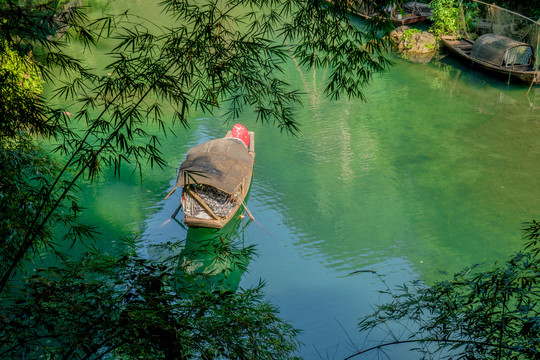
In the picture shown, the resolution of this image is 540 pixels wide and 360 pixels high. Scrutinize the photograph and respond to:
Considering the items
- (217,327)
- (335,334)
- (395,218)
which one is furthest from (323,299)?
(217,327)

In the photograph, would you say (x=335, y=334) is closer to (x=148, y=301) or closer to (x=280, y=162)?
(x=148, y=301)

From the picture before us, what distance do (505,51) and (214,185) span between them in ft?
35.8

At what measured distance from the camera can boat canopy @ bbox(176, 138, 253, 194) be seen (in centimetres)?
783

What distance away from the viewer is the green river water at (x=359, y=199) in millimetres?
7188

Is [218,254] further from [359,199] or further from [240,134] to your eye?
[359,199]

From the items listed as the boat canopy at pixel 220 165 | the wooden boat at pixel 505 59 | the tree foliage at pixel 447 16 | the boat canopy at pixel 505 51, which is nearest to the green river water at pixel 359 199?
the boat canopy at pixel 220 165

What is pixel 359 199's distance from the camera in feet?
30.3

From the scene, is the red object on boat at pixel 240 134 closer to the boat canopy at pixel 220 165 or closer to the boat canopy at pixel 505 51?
the boat canopy at pixel 220 165

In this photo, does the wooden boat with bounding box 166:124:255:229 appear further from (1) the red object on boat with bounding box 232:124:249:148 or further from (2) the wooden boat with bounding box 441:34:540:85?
(2) the wooden boat with bounding box 441:34:540:85

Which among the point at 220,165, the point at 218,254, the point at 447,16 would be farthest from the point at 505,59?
the point at 218,254

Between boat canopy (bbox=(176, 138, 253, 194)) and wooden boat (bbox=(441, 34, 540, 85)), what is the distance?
31.7ft

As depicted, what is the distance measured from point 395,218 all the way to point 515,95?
7936 millimetres

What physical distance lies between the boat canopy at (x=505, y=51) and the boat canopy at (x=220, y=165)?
31.8 ft

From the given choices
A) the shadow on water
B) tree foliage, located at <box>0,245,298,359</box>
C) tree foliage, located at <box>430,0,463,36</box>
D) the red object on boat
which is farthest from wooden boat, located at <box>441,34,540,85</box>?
tree foliage, located at <box>0,245,298,359</box>
